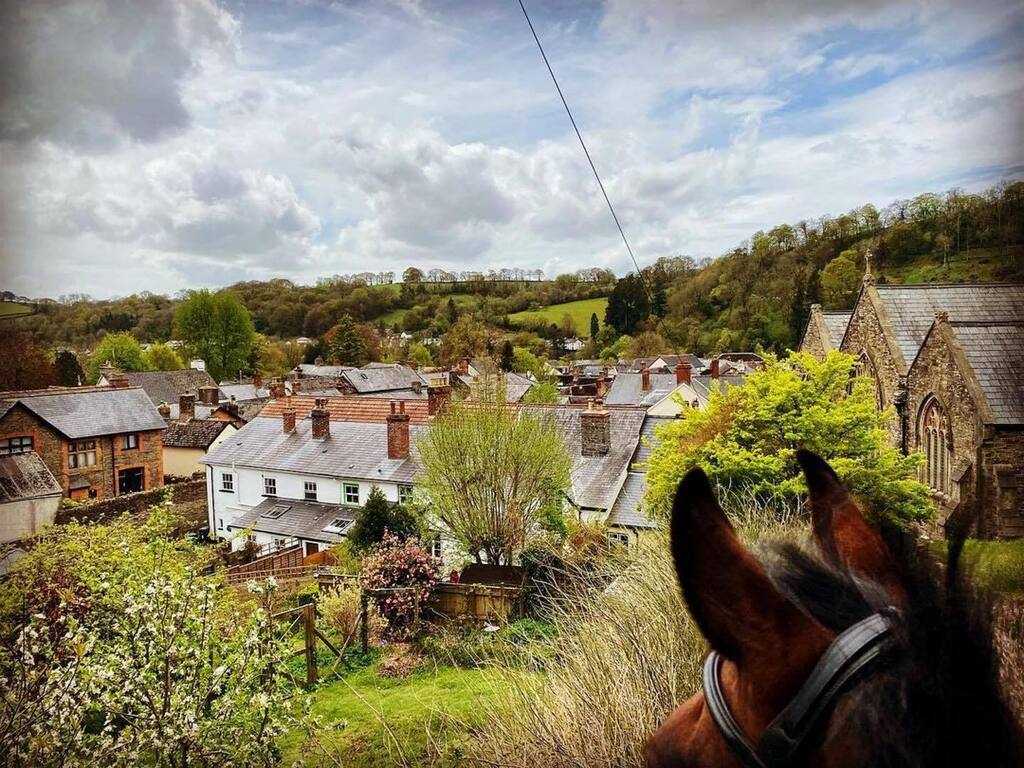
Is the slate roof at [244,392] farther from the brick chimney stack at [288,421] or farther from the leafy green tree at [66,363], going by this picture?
the leafy green tree at [66,363]

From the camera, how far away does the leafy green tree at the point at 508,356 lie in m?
43.9

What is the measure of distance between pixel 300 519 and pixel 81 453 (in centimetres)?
647

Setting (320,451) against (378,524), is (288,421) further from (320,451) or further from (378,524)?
(378,524)

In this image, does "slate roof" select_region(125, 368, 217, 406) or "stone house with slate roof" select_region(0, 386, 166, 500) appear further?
"slate roof" select_region(125, 368, 217, 406)

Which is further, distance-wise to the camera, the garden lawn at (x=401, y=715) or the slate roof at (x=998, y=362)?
the slate roof at (x=998, y=362)

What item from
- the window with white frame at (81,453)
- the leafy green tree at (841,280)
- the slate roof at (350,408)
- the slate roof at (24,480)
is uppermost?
the leafy green tree at (841,280)

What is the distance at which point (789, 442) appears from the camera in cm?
799

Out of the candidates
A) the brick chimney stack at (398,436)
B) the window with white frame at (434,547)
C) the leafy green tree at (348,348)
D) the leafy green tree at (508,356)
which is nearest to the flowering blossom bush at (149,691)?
the window with white frame at (434,547)

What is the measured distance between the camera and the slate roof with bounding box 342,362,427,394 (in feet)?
115

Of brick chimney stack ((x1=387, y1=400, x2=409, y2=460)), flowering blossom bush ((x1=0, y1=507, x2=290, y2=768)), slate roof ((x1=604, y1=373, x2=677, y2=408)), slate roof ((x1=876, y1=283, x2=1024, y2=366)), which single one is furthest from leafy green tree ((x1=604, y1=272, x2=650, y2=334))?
flowering blossom bush ((x1=0, y1=507, x2=290, y2=768))

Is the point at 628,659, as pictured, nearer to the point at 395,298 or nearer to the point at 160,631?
the point at 160,631

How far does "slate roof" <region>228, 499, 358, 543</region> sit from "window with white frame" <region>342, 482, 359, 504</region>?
22 centimetres

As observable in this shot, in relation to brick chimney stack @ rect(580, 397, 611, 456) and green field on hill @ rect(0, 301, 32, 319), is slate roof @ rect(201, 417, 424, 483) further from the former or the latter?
green field on hill @ rect(0, 301, 32, 319)

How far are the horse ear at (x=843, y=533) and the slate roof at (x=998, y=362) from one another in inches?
338
